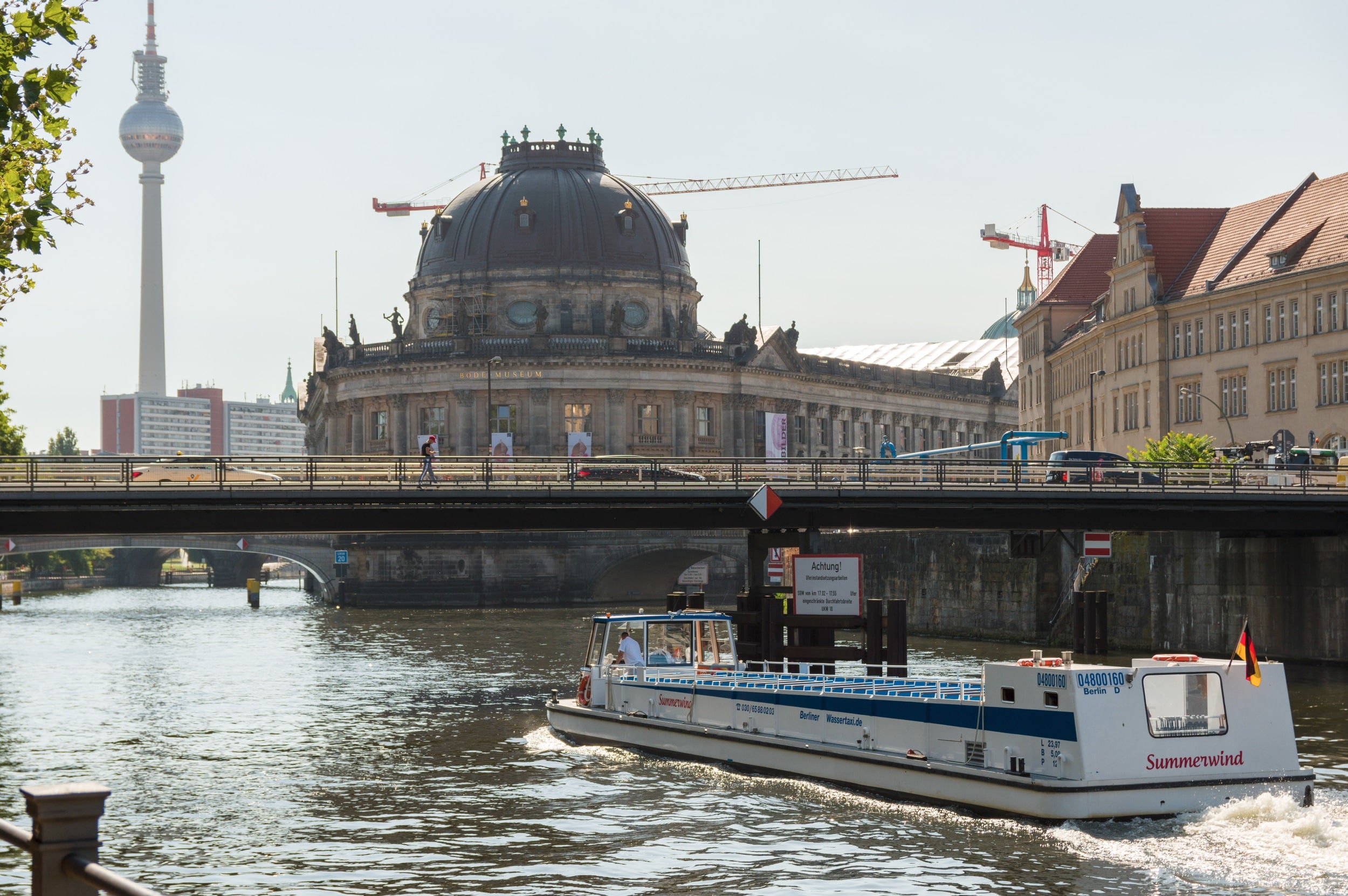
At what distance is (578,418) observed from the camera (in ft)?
431

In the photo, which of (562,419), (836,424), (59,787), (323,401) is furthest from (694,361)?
(59,787)

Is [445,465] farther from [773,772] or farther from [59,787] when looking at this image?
[59,787]

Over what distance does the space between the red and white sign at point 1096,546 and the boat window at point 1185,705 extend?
88.6 ft

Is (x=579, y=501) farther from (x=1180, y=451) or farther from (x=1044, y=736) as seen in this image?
(x=1180, y=451)

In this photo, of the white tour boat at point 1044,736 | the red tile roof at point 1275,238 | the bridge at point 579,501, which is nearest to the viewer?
the white tour boat at point 1044,736

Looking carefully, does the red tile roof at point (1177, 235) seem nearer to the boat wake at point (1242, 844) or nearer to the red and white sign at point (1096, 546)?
the red and white sign at point (1096, 546)

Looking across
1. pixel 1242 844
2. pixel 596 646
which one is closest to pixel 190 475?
pixel 596 646

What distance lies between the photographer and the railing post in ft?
30.6

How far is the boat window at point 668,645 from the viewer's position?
39.5 m

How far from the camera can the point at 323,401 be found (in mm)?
151500

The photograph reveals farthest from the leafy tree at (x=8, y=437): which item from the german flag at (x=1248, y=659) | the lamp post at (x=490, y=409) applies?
the german flag at (x=1248, y=659)

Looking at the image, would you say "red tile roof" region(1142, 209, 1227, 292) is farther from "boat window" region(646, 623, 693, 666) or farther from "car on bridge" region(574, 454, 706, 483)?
"boat window" region(646, 623, 693, 666)

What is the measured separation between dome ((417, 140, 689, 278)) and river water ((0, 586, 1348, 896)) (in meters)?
84.8

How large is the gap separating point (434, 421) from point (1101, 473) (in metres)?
87.6
